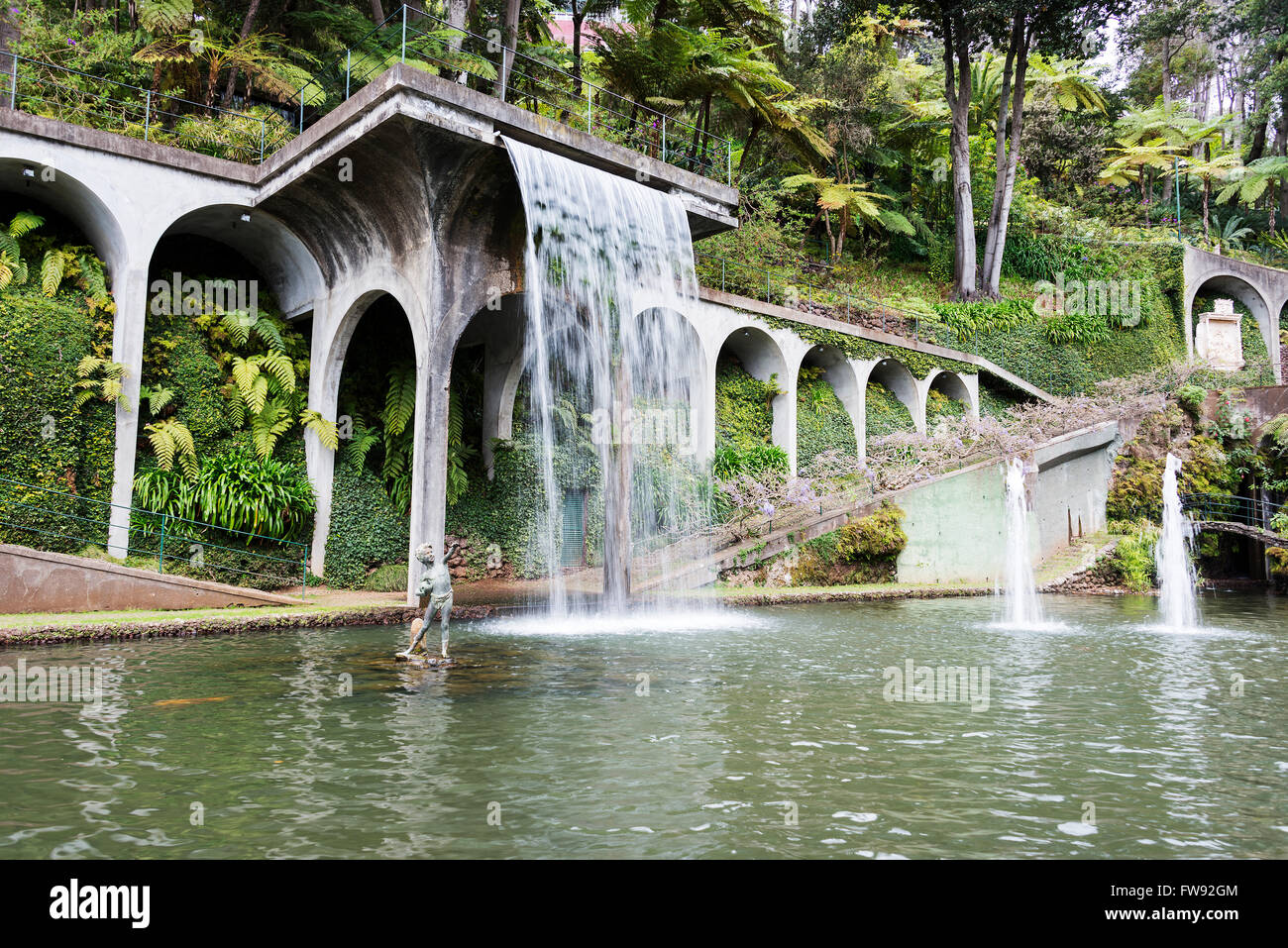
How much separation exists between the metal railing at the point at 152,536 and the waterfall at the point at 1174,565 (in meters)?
14.4

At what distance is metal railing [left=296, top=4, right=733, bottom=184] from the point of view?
613 inches

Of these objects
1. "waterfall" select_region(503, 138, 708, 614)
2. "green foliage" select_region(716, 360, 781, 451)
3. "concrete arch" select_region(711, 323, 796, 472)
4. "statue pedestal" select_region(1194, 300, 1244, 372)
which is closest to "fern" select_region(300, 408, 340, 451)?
"waterfall" select_region(503, 138, 708, 614)

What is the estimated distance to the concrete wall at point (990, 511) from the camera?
1970cm

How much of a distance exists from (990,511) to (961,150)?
1635cm

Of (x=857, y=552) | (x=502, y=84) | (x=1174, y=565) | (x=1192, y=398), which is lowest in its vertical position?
(x=1174, y=565)

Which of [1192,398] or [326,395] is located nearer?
[326,395]

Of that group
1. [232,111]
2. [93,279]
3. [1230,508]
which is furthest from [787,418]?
[93,279]

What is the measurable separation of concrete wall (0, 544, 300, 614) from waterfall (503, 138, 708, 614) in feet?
18.1

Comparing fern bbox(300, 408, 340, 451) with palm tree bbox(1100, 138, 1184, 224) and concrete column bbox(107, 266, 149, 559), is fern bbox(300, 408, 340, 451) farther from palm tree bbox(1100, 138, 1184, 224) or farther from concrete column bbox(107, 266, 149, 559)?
palm tree bbox(1100, 138, 1184, 224)

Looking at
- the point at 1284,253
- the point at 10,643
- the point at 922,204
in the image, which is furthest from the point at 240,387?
the point at 1284,253

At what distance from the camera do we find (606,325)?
14969 millimetres

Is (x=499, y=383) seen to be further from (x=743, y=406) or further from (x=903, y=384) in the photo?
(x=903, y=384)

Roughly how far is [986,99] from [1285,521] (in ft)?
72.1

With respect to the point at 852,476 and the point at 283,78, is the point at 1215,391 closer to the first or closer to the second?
the point at 852,476
